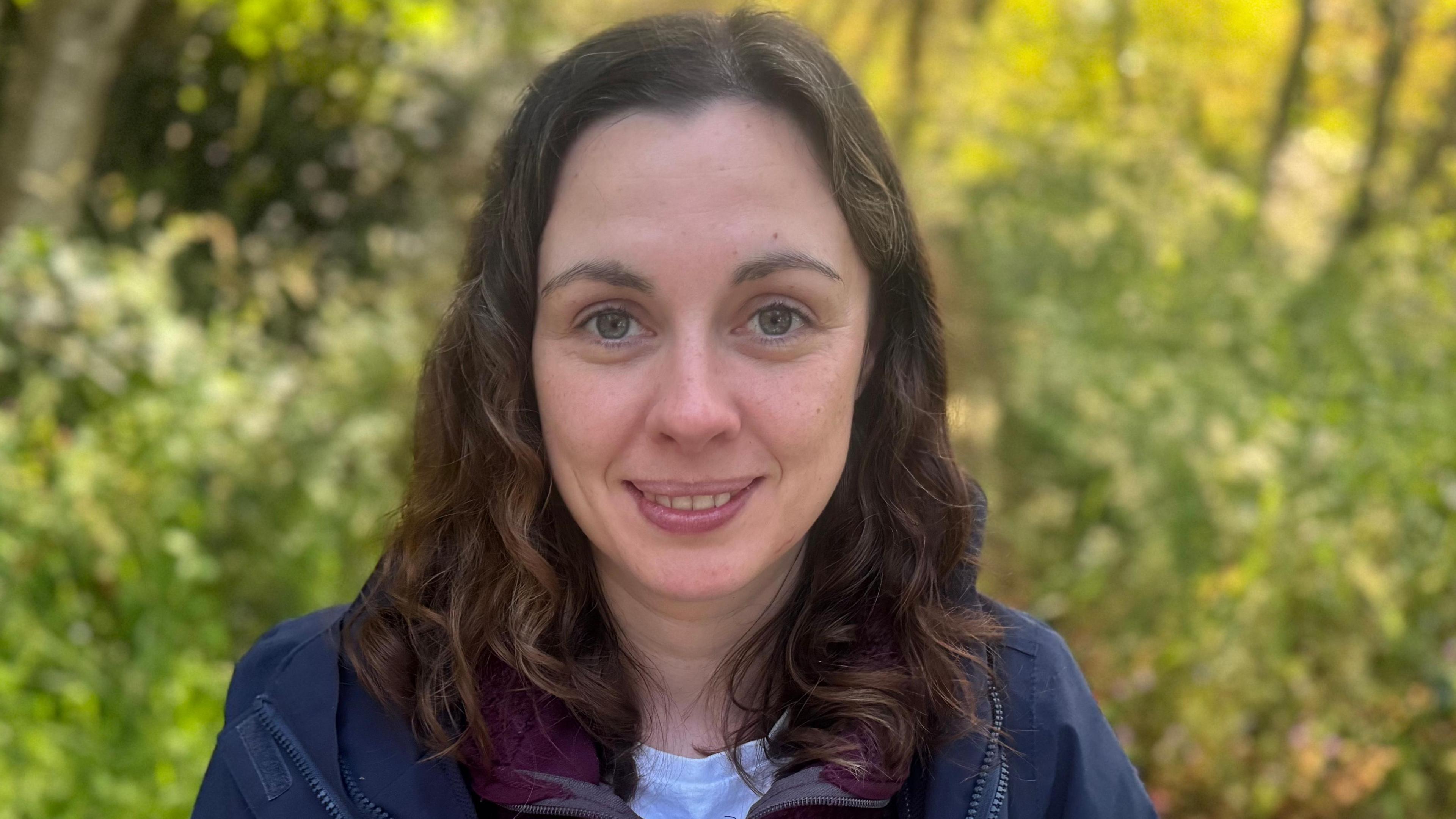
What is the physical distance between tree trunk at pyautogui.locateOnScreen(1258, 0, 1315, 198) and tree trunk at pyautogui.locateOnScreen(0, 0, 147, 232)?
7.43 meters

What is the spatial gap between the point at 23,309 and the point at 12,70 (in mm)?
1452

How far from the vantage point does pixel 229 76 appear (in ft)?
18.9

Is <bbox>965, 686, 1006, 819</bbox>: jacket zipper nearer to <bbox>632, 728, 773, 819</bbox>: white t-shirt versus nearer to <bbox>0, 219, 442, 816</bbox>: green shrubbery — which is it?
<bbox>632, 728, 773, 819</bbox>: white t-shirt

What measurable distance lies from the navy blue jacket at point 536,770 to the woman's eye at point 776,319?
595mm

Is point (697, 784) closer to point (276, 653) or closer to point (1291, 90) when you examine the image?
point (276, 653)

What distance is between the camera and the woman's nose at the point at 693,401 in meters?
1.51

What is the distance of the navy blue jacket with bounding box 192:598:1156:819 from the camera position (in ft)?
5.16

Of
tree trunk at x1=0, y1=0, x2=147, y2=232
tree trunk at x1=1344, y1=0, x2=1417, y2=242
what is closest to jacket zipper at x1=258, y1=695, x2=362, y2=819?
tree trunk at x1=0, y1=0, x2=147, y2=232

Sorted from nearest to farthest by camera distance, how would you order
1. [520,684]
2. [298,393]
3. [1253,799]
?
[520,684] → [1253,799] → [298,393]

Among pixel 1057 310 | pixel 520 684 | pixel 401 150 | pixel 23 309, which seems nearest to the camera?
pixel 520 684

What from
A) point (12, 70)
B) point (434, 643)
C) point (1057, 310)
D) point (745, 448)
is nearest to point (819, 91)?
point (745, 448)

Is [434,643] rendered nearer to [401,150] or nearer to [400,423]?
[400,423]

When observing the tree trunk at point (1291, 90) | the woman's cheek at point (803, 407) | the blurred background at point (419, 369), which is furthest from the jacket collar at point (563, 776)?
the tree trunk at point (1291, 90)

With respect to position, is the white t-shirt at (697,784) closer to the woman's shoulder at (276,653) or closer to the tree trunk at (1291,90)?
the woman's shoulder at (276,653)
